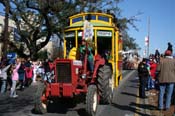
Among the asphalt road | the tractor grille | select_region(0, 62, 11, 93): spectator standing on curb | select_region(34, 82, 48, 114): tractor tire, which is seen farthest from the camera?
select_region(0, 62, 11, 93): spectator standing on curb

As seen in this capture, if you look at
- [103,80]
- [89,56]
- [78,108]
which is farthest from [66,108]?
[89,56]

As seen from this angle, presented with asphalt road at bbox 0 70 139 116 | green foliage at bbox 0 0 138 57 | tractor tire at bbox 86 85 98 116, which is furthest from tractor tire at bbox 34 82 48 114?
green foliage at bbox 0 0 138 57

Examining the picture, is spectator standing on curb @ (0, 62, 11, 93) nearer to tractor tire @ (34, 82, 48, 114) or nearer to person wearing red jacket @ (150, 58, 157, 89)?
person wearing red jacket @ (150, 58, 157, 89)

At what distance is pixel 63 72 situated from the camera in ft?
41.4

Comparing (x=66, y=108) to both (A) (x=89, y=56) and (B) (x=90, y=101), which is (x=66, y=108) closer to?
(A) (x=89, y=56)

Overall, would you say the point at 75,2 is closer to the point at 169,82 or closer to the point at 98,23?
the point at 98,23

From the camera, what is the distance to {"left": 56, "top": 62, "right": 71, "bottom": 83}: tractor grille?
41.2ft

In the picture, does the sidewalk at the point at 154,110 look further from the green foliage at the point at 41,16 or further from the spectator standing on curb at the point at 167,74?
the green foliage at the point at 41,16

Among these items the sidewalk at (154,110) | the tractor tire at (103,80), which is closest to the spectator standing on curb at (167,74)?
the sidewalk at (154,110)

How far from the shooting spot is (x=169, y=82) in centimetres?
1262

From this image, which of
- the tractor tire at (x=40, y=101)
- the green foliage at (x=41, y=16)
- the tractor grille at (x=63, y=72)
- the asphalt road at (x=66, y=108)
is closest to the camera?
the tractor tire at (x=40, y=101)

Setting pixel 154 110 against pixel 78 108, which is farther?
pixel 78 108

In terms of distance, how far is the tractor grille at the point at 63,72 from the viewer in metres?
12.5

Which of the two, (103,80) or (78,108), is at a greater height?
(103,80)
